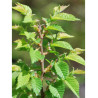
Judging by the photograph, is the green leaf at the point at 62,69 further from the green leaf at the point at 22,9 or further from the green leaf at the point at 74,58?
the green leaf at the point at 22,9

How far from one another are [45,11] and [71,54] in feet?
0.85

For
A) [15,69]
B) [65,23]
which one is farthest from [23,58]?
[65,23]

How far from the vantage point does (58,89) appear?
58 centimetres

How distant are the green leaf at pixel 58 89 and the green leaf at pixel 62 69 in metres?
0.05

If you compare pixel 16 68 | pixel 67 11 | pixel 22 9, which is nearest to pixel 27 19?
pixel 22 9

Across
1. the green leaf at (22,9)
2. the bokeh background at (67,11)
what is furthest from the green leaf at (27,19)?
the bokeh background at (67,11)

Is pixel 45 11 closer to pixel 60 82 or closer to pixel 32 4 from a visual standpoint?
pixel 32 4

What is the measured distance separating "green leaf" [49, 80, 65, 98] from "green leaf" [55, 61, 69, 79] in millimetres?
45

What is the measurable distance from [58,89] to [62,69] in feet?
0.22

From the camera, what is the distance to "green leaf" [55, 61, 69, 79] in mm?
544

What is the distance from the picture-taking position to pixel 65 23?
0.87 m

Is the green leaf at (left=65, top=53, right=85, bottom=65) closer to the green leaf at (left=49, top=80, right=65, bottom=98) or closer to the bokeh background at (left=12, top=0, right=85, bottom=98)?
the green leaf at (left=49, top=80, right=65, bottom=98)

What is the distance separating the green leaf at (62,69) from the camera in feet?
1.78

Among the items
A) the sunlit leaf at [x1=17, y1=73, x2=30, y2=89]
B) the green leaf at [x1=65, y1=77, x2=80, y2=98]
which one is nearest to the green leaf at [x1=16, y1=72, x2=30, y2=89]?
the sunlit leaf at [x1=17, y1=73, x2=30, y2=89]
